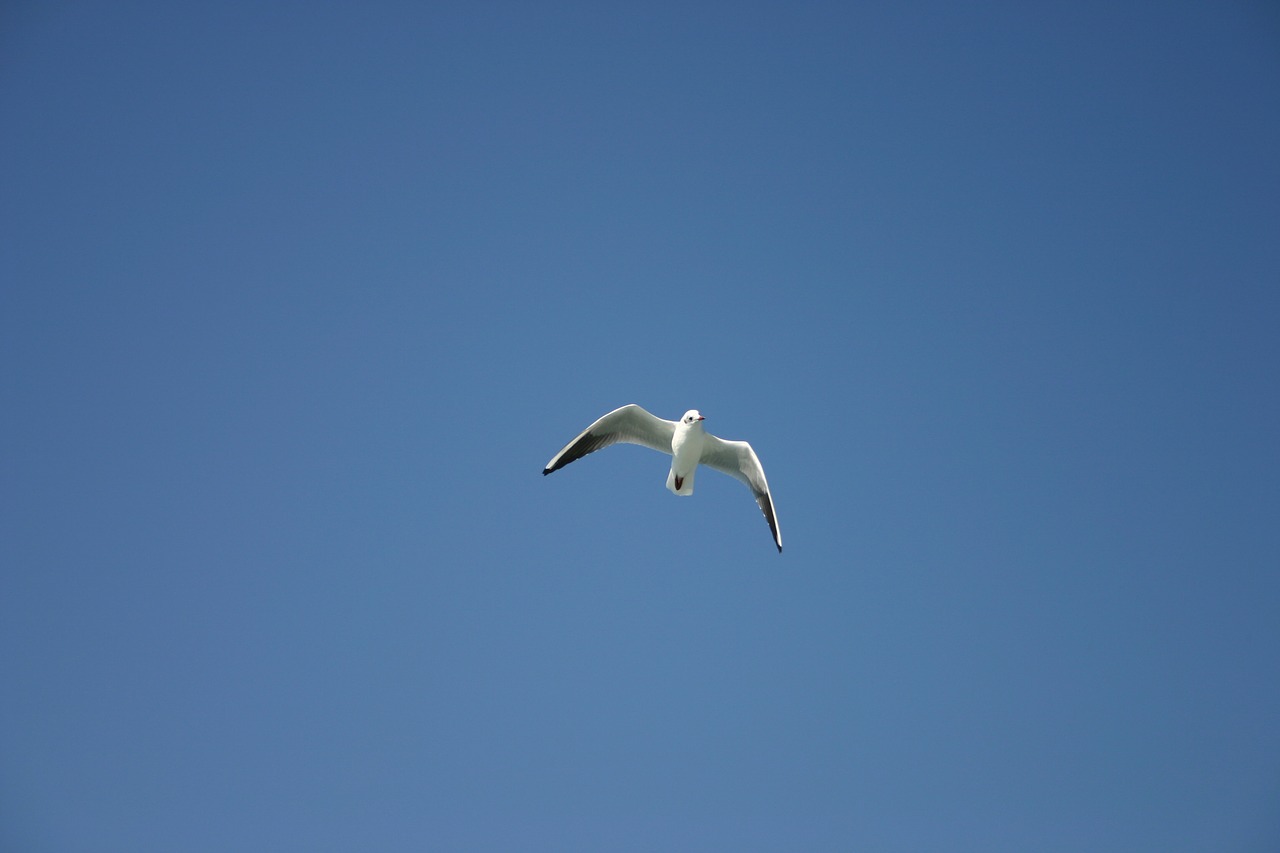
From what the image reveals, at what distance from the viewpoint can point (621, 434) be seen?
35.1ft

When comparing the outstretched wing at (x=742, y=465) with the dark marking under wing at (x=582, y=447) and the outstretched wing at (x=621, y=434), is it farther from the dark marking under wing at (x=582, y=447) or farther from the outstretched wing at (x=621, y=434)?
the dark marking under wing at (x=582, y=447)

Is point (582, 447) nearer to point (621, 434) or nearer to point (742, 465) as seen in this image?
point (621, 434)

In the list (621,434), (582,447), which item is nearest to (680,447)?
(621,434)

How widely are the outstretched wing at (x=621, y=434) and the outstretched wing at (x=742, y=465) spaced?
709mm

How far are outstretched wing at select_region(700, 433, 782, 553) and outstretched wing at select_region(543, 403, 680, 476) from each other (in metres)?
0.71

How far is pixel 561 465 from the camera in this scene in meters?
10.3

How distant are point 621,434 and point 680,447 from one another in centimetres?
120

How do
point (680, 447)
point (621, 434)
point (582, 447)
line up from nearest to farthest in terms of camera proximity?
1. point (680, 447)
2. point (582, 447)
3. point (621, 434)

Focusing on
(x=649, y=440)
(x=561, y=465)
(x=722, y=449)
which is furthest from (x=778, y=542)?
(x=561, y=465)

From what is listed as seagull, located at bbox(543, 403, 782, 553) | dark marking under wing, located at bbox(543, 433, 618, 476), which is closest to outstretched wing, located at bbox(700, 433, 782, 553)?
seagull, located at bbox(543, 403, 782, 553)

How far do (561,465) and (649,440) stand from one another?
150cm

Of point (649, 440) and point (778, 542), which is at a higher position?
point (649, 440)

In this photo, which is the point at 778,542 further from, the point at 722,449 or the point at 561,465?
the point at 561,465

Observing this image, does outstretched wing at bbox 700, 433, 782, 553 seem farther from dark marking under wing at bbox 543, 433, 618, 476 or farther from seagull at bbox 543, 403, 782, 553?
dark marking under wing at bbox 543, 433, 618, 476
